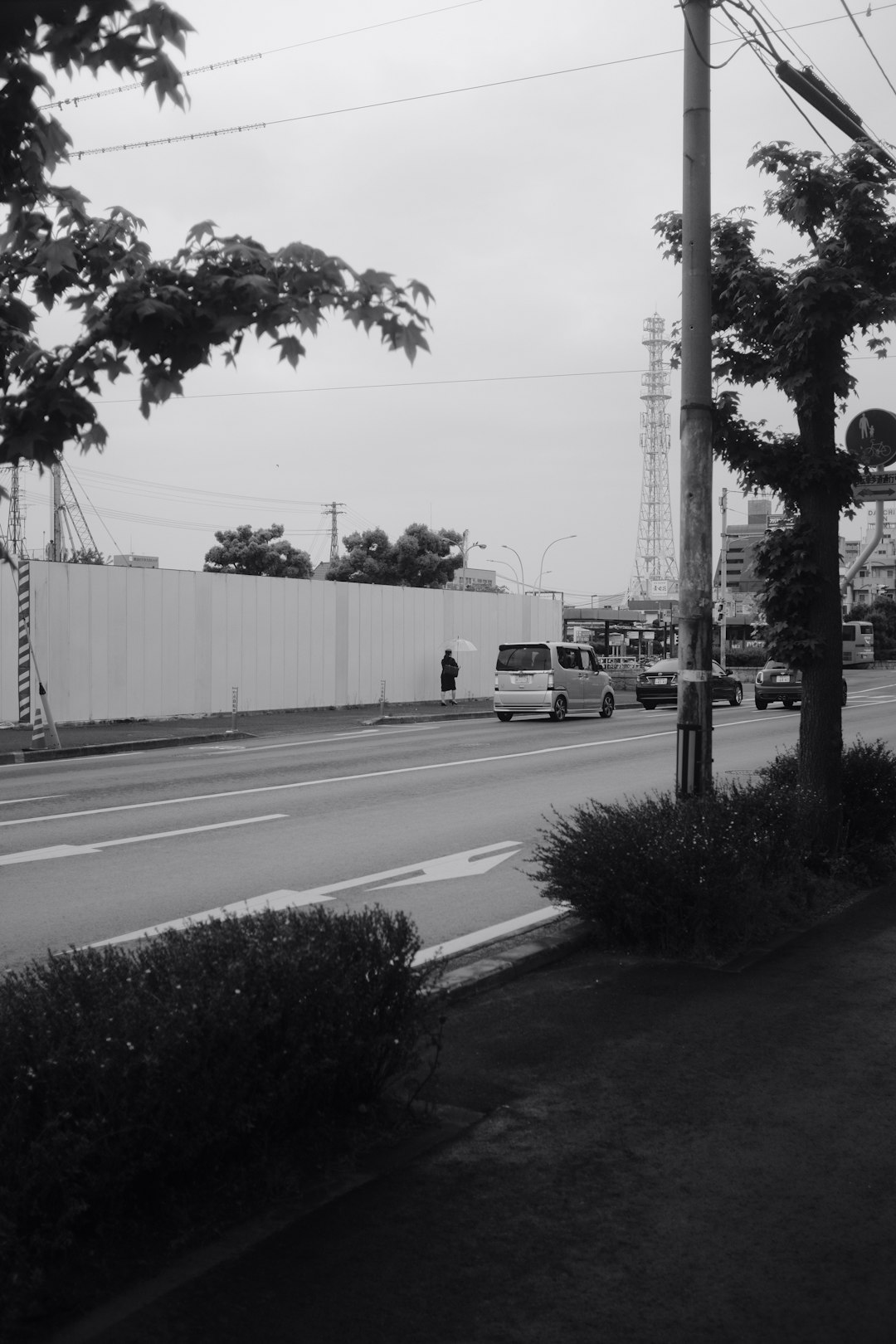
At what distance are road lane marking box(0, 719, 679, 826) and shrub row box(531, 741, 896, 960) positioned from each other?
690cm

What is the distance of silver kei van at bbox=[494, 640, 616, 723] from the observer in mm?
28734

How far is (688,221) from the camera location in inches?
317

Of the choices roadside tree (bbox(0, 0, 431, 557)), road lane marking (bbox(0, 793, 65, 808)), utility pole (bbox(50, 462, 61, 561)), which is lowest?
road lane marking (bbox(0, 793, 65, 808))

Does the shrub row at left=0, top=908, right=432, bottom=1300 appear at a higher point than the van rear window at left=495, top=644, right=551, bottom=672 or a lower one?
lower

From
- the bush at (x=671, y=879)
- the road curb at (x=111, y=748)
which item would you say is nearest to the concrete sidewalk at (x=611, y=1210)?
the bush at (x=671, y=879)

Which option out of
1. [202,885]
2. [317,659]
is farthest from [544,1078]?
[317,659]

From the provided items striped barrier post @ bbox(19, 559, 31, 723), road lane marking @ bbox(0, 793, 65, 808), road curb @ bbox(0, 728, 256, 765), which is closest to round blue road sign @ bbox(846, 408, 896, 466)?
road lane marking @ bbox(0, 793, 65, 808)

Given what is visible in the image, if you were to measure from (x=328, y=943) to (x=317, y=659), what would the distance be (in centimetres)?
2802

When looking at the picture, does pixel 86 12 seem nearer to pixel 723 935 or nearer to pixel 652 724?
pixel 723 935

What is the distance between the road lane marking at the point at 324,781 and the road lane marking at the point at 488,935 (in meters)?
6.18

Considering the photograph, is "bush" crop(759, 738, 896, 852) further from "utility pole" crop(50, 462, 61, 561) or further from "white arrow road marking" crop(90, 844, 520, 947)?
"utility pole" crop(50, 462, 61, 561)

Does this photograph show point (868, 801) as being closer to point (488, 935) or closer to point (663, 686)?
point (488, 935)

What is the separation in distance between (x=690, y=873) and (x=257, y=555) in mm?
65473

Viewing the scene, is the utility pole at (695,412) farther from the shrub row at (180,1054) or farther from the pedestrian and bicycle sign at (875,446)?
the shrub row at (180,1054)
